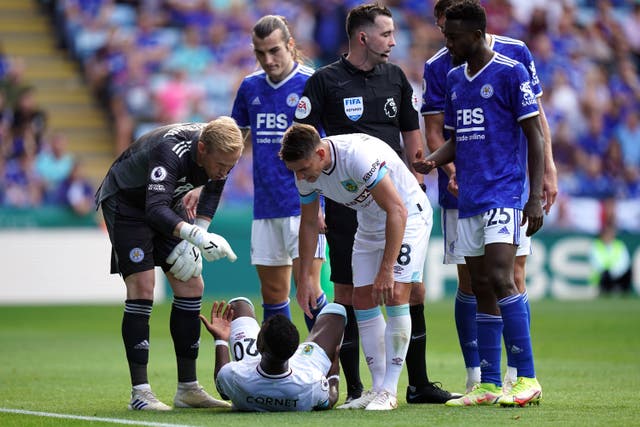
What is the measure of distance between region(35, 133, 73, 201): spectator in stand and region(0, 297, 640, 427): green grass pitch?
2107 millimetres

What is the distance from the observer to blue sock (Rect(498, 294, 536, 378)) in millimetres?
7473

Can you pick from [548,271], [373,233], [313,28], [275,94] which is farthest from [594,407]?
[313,28]

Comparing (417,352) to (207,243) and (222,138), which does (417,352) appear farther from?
(222,138)

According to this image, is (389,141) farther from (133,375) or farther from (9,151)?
(9,151)

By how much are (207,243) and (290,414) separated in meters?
1.17

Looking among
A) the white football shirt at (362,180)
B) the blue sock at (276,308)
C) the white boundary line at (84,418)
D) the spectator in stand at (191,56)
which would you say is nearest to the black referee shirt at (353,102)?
the white football shirt at (362,180)

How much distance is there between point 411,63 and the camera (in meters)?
23.0

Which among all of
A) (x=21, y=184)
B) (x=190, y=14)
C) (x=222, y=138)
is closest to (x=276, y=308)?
(x=222, y=138)

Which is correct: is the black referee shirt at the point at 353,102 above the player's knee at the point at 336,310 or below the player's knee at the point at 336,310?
above

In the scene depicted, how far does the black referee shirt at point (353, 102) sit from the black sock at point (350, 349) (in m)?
1.28

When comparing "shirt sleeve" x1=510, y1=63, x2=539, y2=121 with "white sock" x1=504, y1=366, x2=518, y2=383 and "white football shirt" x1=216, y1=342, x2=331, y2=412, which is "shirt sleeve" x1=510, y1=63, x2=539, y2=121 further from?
"white football shirt" x1=216, y1=342, x2=331, y2=412

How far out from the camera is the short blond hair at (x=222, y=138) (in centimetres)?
746

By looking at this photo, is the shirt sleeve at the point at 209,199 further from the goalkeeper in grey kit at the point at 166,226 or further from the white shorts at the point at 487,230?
the white shorts at the point at 487,230

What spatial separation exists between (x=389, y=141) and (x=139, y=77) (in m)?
14.1
